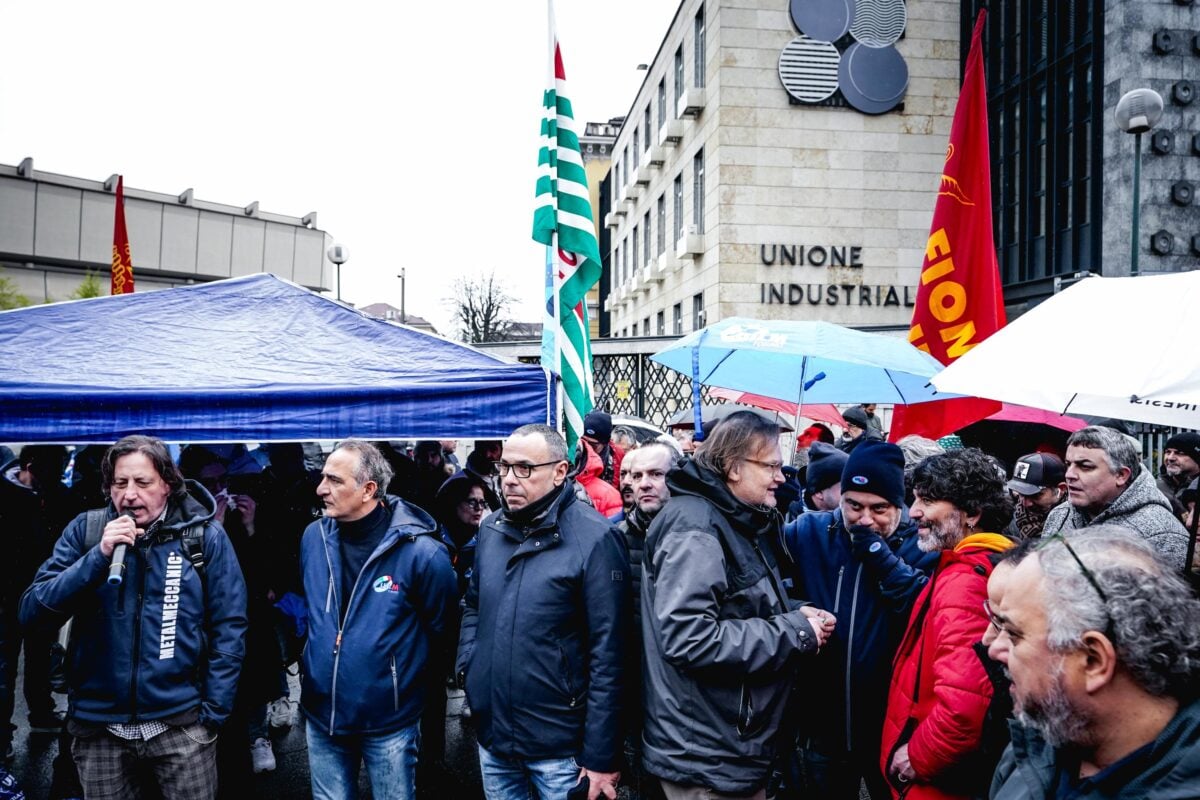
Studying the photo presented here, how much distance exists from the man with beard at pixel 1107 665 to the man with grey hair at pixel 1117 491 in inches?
101

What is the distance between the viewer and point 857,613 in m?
3.26

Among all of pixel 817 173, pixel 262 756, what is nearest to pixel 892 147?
pixel 817 173

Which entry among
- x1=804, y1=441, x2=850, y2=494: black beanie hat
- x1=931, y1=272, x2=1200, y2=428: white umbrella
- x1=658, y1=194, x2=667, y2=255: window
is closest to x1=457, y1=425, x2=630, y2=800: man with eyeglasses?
x1=931, y1=272, x2=1200, y2=428: white umbrella

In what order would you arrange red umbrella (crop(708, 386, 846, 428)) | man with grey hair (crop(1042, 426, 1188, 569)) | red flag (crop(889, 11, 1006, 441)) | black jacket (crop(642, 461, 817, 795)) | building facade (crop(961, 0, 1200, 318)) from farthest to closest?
building facade (crop(961, 0, 1200, 318))
red umbrella (crop(708, 386, 846, 428))
red flag (crop(889, 11, 1006, 441))
man with grey hair (crop(1042, 426, 1188, 569))
black jacket (crop(642, 461, 817, 795))

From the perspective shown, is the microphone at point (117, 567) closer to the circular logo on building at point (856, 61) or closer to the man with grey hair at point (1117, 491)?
the man with grey hair at point (1117, 491)

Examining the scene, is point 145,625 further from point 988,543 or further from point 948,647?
point 988,543

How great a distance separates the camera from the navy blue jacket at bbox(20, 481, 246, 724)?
3.21m

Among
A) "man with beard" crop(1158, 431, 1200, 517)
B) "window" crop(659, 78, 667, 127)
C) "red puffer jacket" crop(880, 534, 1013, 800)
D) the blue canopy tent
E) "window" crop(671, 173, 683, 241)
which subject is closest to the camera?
"red puffer jacket" crop(880, 534, 1013, 800)

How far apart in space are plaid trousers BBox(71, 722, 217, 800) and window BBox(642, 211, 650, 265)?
26757 millimetres

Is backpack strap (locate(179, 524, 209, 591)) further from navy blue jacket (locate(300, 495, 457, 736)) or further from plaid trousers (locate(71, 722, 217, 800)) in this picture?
plaid trousers (locate(71, 722, 217, 800))

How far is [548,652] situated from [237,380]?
7.85 feet

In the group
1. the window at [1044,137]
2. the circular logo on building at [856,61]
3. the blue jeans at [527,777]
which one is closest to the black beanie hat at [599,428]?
the blue jeans at [527,777]

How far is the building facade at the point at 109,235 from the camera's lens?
41531 mm

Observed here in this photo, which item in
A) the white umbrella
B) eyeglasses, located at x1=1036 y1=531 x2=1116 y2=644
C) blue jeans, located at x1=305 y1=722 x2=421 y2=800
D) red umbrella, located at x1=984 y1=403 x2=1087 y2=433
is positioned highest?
the white umbrella
